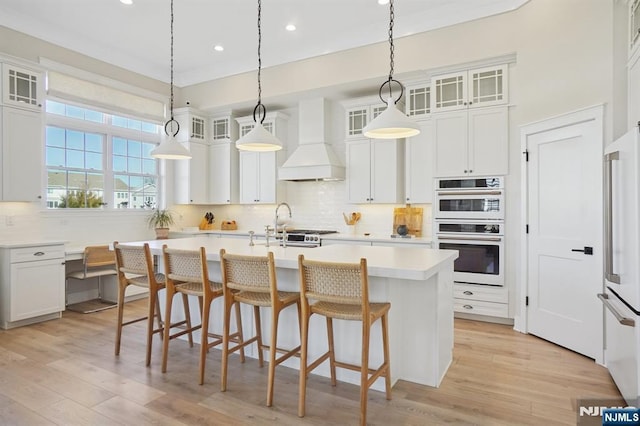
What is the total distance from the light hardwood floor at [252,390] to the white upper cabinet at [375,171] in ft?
7.24

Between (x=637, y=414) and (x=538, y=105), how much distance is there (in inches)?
113

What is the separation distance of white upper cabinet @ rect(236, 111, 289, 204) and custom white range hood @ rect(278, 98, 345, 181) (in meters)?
0.31

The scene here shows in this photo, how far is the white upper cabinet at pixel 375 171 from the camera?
204 inches

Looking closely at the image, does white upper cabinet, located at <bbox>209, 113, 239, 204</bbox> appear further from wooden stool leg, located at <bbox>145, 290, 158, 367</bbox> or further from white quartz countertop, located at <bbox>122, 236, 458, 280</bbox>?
wooden stool leg, located at <bbox>145, 290, 158, 367</bbox>

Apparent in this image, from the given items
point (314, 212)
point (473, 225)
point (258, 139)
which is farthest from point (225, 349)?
point (314, 212)

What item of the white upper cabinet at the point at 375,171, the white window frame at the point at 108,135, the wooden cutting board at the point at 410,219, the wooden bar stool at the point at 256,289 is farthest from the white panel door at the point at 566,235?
the white window frame at the point at 108,135

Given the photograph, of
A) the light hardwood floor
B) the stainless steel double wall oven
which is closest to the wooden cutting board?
the stainless steel double wall oven

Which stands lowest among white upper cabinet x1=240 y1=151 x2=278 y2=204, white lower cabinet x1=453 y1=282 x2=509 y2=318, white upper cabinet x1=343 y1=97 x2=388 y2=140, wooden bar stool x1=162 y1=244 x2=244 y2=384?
white lower cabinet x1=453 y1=282 x2=509 y2=318

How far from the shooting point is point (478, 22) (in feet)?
14.3

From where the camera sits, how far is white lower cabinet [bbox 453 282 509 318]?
4.30 meters

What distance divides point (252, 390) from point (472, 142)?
139 inches

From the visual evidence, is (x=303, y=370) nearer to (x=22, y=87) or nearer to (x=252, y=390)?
(x=252, y=390)

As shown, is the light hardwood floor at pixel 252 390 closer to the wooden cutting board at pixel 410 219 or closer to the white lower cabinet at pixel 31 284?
the white lower cabinet at pixel 31 284

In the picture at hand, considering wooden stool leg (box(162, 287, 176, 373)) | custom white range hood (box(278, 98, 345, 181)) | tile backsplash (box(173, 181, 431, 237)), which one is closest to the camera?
wooden stool leg (box(162, 287, 176, 373))
